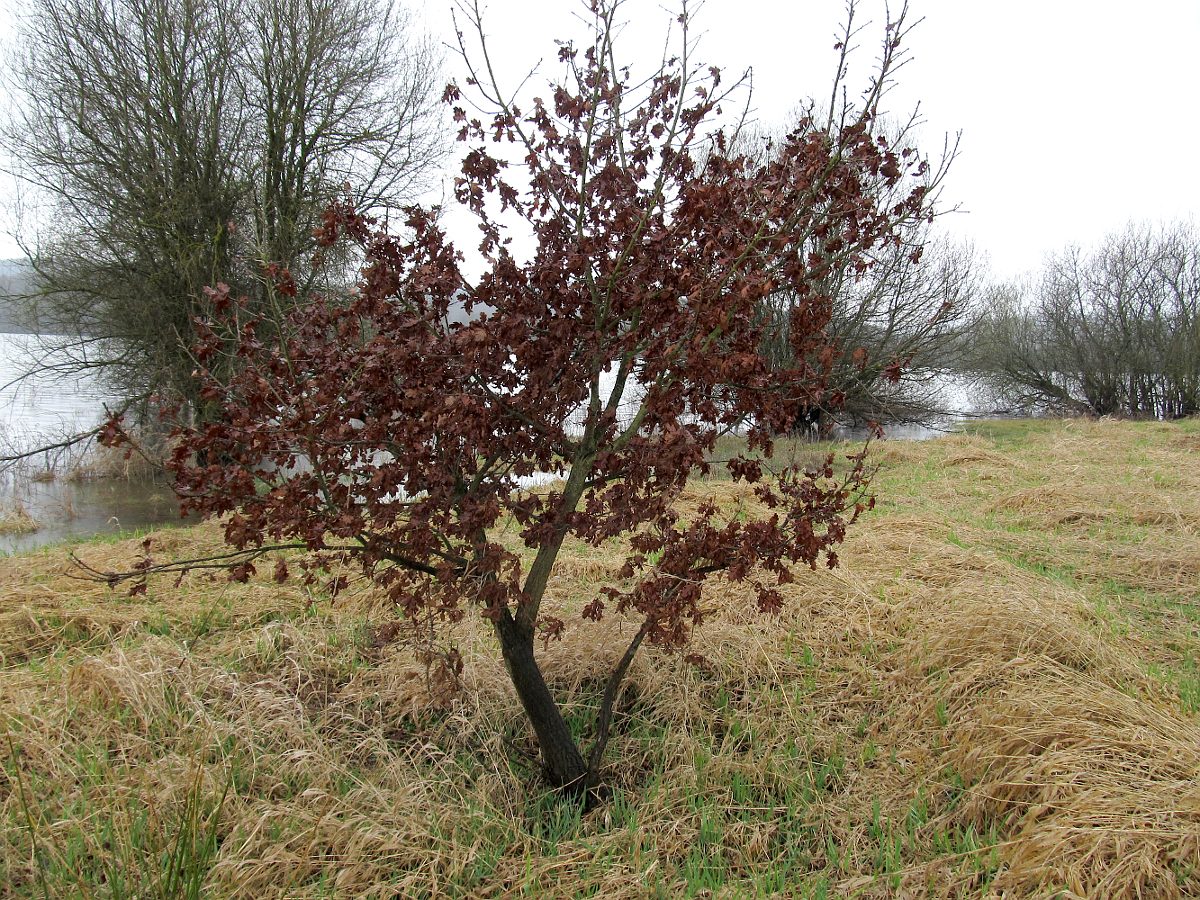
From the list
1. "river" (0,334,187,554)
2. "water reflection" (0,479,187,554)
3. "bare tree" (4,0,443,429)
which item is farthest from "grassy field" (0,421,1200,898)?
"bare tree" (4,0,443,429)

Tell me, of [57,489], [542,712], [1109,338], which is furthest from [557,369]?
[1109,338]

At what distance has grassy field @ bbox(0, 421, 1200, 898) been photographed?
7.31 ft

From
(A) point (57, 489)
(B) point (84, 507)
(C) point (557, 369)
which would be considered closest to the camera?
(C) point (557, 369)

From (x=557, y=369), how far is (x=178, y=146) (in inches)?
432

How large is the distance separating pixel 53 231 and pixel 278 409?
11131 mm

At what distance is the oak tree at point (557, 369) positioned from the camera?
2.32 metres

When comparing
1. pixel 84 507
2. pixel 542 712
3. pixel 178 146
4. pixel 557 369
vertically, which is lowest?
pixel 542 712

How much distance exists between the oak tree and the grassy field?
0.53m

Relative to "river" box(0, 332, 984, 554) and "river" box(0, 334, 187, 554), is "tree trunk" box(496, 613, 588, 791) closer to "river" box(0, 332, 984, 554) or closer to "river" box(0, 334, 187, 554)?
"river" box(0, 332, 984, 554)

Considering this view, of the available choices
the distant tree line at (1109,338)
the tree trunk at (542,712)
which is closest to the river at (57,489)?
the tree trunk at (542,712)

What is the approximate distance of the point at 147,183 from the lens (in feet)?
34.7

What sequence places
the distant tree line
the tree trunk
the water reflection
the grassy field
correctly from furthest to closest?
the distant tree line, the water reflection, the tree trunk, the grassy field

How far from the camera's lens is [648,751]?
3.02m

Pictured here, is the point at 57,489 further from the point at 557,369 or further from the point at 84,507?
the point at 557,369
